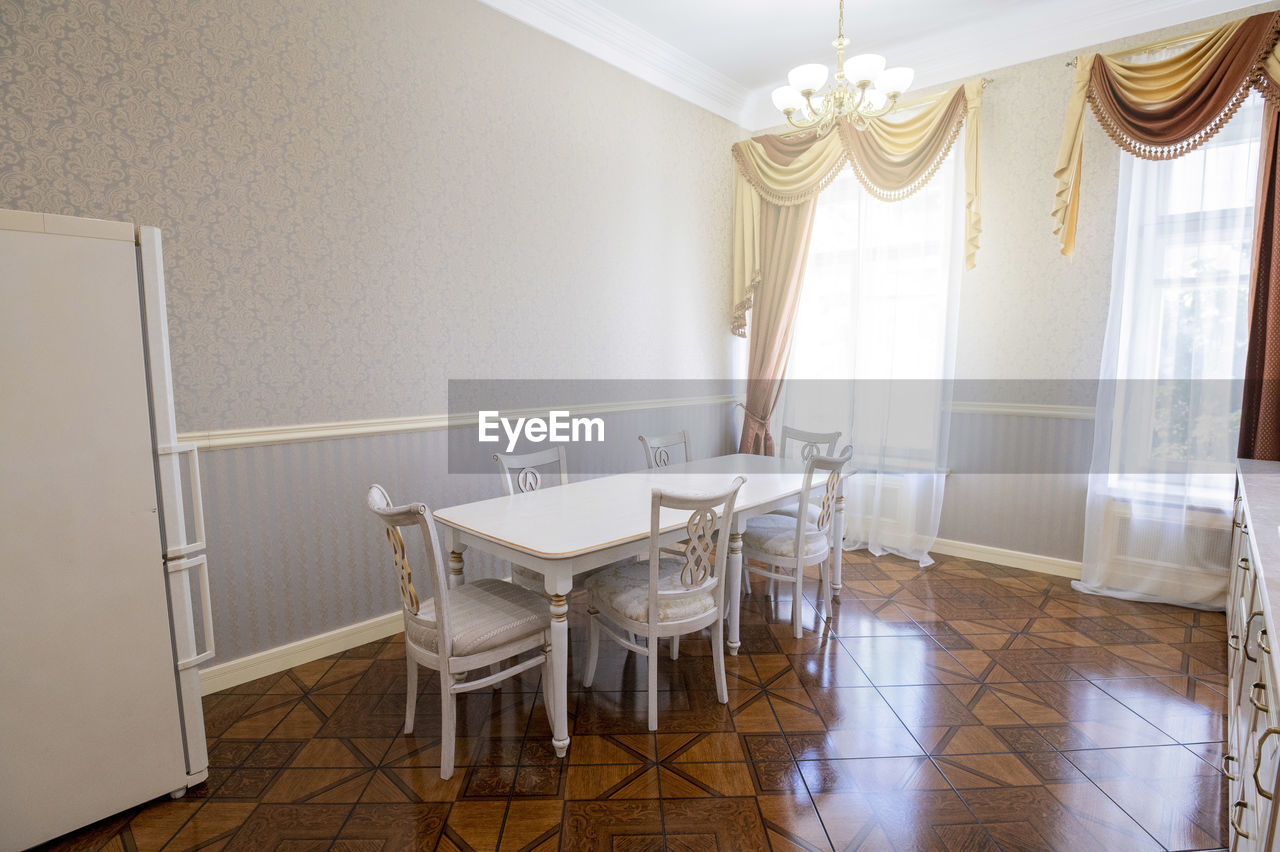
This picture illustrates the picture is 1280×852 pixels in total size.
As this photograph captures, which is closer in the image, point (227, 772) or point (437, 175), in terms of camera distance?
point (227, 772)

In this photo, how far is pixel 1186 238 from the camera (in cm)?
312

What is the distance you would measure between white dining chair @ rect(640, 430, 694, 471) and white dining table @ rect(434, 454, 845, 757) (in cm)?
24

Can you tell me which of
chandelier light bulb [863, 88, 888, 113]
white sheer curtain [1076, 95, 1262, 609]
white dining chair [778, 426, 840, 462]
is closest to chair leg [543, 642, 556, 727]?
white dining chair [778, 426, 840, 462]

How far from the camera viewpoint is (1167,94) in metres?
3.04

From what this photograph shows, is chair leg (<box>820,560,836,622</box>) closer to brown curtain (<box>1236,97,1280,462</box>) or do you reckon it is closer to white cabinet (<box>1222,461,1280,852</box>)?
white cabinet (<box>1222,461,1280,852</box>)

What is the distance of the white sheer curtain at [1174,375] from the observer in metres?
3.03

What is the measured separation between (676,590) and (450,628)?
77cm

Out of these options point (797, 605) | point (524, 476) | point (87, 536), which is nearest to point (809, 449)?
point (797, 605)

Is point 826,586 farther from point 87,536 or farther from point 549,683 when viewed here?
point 87,536

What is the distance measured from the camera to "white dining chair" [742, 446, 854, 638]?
2816 millimetres

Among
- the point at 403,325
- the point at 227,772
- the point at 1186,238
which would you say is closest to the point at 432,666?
the point at 227,772

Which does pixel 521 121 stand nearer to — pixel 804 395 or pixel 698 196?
pixel 698 196

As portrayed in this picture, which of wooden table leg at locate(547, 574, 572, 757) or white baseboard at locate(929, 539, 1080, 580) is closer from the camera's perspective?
wooden table leg at locate(547, 574, 572, 757)

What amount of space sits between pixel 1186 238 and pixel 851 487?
2.16 metres
